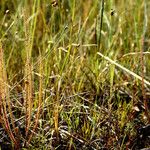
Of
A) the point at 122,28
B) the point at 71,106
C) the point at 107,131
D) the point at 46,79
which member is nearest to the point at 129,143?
the point at 107,131

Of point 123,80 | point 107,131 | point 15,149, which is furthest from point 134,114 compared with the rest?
point 15,149

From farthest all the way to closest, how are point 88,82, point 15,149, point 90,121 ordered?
point 88,82 < point 90,121 < point 15,149

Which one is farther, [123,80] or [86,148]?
[123,80]

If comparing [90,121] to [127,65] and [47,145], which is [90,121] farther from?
[127,65]

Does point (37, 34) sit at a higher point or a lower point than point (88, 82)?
higher

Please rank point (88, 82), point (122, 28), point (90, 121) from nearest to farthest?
point (90, 121) < point (88, 82) < point (122, 28)

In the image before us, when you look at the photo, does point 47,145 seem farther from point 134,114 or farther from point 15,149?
point 134,114

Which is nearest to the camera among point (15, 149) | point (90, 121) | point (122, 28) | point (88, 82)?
point (15, 149)

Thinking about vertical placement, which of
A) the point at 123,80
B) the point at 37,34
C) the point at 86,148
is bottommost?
the point at 86,148

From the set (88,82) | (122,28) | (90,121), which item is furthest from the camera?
→ (122,28)
